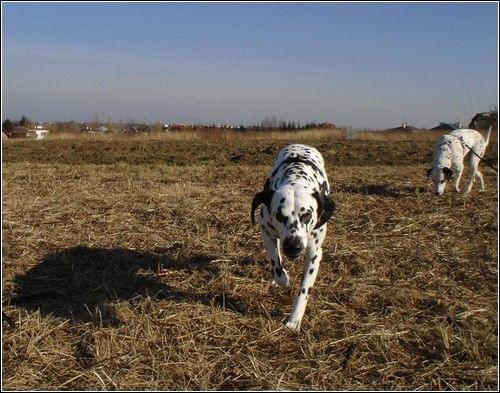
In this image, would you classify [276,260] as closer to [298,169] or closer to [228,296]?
[228,296]

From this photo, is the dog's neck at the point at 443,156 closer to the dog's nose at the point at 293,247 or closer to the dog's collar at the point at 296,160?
the dog's collar at the point at 296,160

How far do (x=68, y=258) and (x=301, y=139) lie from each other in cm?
2389

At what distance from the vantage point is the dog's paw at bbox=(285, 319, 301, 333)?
515 centimetres

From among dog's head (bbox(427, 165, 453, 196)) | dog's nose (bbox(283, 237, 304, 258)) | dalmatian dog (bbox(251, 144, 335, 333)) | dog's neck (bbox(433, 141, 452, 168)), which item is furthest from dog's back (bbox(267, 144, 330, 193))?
dog's neck (bbox(433, 141, 452, 168))

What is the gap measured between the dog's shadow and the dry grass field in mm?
26

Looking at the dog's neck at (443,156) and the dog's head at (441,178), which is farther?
the dog's neck at (443,156)

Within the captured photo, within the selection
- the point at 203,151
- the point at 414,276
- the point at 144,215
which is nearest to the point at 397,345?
the point at 414,276

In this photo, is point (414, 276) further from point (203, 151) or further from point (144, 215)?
point (203, 151)

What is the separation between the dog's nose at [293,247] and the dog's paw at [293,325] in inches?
31.0

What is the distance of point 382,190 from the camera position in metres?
12.6

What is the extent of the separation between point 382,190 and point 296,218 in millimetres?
8004

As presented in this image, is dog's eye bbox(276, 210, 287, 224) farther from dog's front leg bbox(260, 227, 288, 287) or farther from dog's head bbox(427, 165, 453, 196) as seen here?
dog's head bbox(427, 165, 453, 196)

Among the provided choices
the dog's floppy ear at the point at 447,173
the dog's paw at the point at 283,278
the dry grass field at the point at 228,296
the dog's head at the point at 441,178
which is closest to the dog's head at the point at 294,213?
the dog's paw at the point at 283,278

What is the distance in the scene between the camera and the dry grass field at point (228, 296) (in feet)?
14.6
